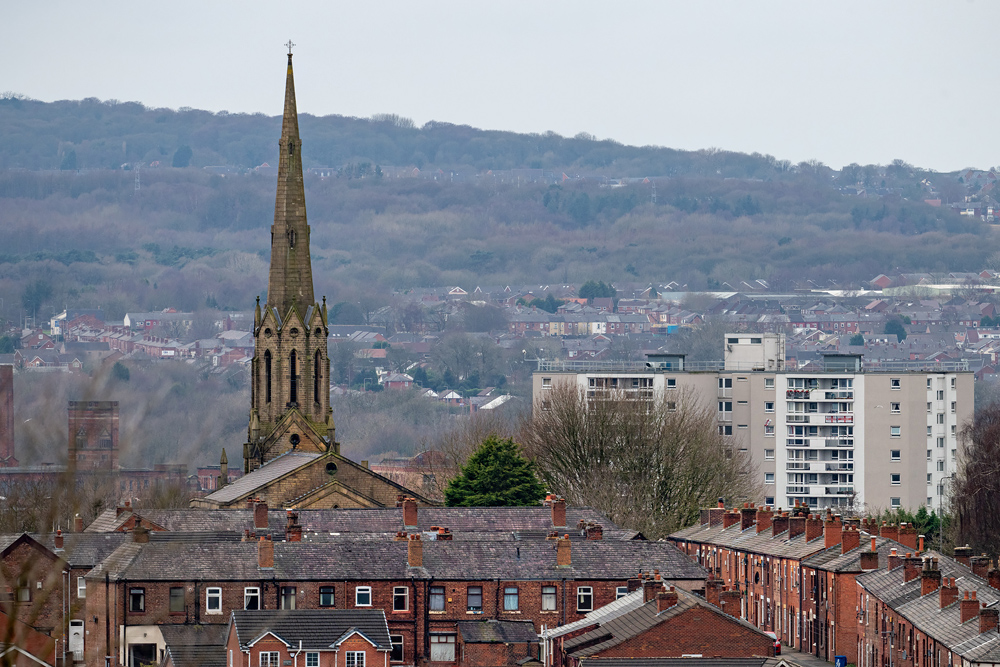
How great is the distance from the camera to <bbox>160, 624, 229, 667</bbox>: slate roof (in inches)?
2604

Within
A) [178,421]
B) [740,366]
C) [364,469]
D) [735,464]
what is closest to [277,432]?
[364,469]

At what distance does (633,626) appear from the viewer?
2421 inches

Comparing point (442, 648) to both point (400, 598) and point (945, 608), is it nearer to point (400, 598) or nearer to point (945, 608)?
point (400, 598)

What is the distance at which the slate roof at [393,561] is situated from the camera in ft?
244

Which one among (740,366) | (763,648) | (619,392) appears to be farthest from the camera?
(740,366)

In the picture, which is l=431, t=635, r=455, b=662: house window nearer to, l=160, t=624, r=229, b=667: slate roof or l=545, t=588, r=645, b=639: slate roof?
l=545, t=588, r=645, b=639: slate roof

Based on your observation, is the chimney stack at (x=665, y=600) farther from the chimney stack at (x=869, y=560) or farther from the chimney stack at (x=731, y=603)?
the chimney stack at (x=869, y=560)

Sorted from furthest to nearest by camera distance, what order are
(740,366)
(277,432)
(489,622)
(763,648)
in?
(740,366) < (277,432) < (489,622) < (763,648)

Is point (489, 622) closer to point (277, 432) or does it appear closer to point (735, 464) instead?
point (277, 432)

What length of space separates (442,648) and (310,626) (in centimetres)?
791

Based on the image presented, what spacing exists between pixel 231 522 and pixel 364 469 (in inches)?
548

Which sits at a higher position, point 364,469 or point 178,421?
point 178,421

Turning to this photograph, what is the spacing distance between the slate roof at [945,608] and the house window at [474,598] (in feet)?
43.6

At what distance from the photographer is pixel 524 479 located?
4011 inches
